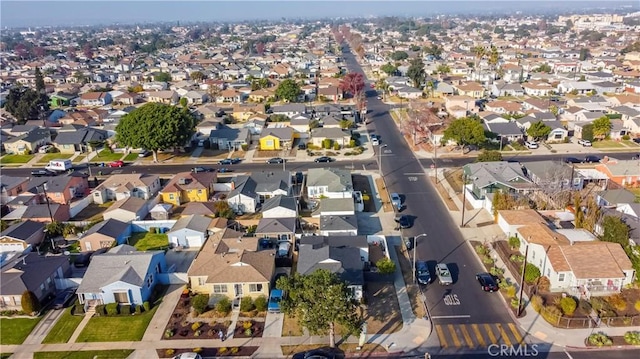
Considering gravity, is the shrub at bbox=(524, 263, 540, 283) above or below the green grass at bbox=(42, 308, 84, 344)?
above

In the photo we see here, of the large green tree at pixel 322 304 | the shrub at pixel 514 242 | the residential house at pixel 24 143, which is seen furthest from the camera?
the residential house at pixel 24 143

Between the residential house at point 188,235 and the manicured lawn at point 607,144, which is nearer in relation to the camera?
the residential house at point 188,235

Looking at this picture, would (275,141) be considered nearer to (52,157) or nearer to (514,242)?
(52,157)

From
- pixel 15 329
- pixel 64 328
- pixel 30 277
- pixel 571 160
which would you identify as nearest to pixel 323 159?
pixel 571 160

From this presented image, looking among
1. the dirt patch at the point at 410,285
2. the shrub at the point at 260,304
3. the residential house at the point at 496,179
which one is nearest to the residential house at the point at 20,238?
the shrub at the point at 260,304

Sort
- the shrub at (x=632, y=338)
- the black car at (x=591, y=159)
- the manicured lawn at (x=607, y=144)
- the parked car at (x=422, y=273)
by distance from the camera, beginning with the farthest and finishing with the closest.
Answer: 1. the manicured lawn at (x=607, y=144)
2. the black car at (x=591, y=159)
3. the parked car at (x=422, y=273)
4. the shrub at (x=632, y=338)

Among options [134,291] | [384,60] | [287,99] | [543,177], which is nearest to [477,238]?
[543,177]

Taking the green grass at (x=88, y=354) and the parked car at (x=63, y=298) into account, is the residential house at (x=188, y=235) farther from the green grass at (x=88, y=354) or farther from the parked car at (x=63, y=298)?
the green grass at (x=88, y=354)

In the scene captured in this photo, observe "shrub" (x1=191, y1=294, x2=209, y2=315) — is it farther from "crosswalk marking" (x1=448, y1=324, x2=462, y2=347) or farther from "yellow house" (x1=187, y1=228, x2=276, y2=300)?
"crosswalk marking" (x1=448, y1=324, x2=462, y2=347)

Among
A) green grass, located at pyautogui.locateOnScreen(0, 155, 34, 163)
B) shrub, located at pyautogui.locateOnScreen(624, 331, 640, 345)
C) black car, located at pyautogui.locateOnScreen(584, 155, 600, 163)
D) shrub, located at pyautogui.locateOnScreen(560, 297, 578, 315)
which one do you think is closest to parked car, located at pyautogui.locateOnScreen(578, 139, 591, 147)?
black car, located at pyautogui.locateOnScreen(584, 155, 600, 163)
